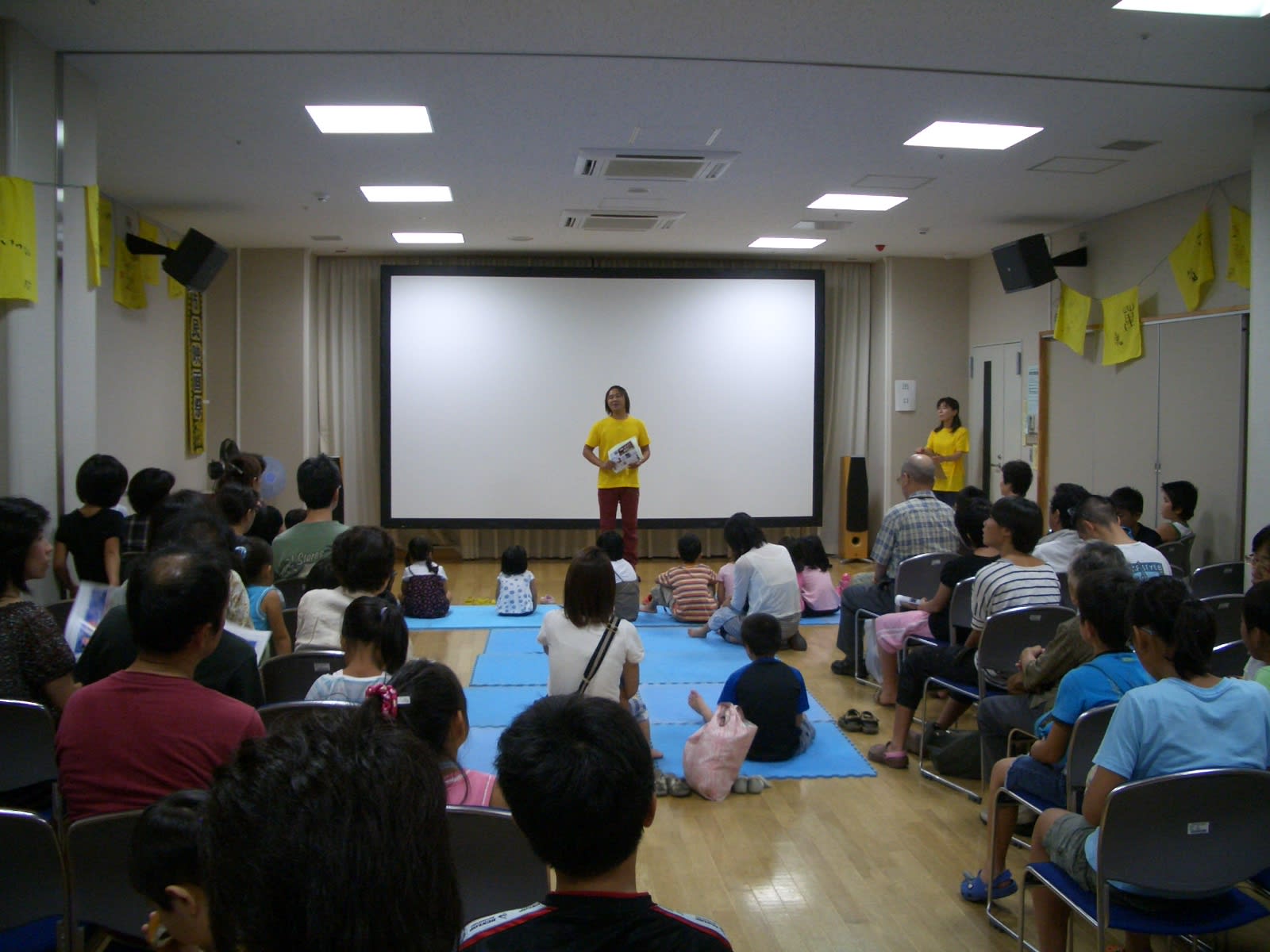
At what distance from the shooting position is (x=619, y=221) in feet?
26.5

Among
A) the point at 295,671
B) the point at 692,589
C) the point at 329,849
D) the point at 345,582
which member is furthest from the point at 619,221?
the point at 329,849

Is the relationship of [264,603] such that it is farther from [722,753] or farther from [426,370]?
[426,370]

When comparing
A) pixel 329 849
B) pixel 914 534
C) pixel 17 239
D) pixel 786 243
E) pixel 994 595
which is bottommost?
pixel 994 595

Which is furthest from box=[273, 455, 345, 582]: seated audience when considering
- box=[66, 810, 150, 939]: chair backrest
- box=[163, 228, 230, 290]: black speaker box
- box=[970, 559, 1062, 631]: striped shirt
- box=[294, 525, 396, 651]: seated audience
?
box=[163, 228, 230, 290]: black speaker box

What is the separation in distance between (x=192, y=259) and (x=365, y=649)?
5389 mm

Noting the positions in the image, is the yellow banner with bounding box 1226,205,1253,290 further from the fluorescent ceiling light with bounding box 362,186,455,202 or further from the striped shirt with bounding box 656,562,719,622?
the fluorescent ceiling light with bounding box 362,186,455,202

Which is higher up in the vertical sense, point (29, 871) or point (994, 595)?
point (994, 595)

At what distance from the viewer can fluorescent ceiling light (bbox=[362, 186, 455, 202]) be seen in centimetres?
688

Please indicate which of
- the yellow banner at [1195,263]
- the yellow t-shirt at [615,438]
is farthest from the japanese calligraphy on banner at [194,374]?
the yellow banner at [1195,263]

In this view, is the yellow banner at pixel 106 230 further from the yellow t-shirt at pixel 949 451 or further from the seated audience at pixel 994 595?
the yellow t-shirt at pixel 949 451

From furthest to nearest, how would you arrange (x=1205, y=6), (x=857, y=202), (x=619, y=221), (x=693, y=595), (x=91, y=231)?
(x=619, y=221) < (x=857, y=202) < (x=693, y=595) < (x=91, y=231) < (x=1205, y=6)

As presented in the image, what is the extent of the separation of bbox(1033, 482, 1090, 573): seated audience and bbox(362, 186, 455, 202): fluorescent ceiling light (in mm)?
4433

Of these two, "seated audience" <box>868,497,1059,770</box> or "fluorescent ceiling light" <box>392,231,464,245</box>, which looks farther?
"fluorescent ceiling light" <box>392,231,464,245</box>

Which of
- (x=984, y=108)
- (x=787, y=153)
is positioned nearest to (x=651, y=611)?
(x=787, y=153)
